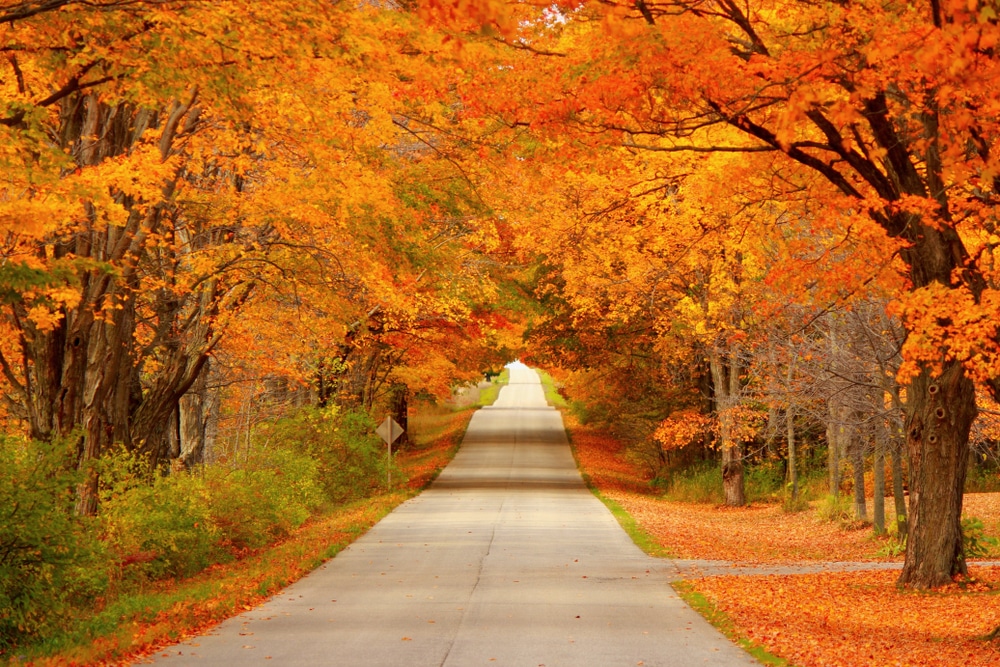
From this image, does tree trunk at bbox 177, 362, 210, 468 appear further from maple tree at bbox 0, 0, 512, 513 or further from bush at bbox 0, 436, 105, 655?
bush at bbox 0, 436, 105, 655

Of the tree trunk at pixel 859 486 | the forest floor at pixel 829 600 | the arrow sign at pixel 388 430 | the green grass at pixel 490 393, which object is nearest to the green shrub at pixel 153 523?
the forest floor at pixel 829 600

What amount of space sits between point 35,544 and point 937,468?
10453 millimetres

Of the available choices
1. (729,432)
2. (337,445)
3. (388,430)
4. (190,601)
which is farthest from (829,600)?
(388,430)

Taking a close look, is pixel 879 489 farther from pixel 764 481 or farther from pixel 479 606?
pixel 764 481

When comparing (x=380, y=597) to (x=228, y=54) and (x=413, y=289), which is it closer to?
(x=228, y=54)

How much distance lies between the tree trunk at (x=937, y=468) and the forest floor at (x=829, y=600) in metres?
0.36

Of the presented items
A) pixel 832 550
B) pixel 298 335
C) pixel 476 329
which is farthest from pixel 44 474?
pixel 476 329

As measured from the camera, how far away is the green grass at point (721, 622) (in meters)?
10.0

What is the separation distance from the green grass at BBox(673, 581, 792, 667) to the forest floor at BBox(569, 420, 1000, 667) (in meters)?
0.03

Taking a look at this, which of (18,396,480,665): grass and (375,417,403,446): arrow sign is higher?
(375,417,403,446): arrow sign

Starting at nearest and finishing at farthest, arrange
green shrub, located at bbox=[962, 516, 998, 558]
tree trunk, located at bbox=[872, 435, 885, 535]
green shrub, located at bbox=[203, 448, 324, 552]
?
1. green shrub, located at bbox=[962, 516, 998, 558]
2. green shrub, located at bbox=[203, 448, 324, 552]
3. tree trunk, located at bbox=[872, 435, 885, 535]

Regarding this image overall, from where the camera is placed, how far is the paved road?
33.6 ft

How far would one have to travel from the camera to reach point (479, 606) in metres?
13.5

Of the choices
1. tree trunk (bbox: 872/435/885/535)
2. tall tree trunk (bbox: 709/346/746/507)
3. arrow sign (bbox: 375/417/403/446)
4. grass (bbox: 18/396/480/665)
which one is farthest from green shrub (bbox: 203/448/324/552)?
tall tree trunk (bbox: 709/346/746/507)
